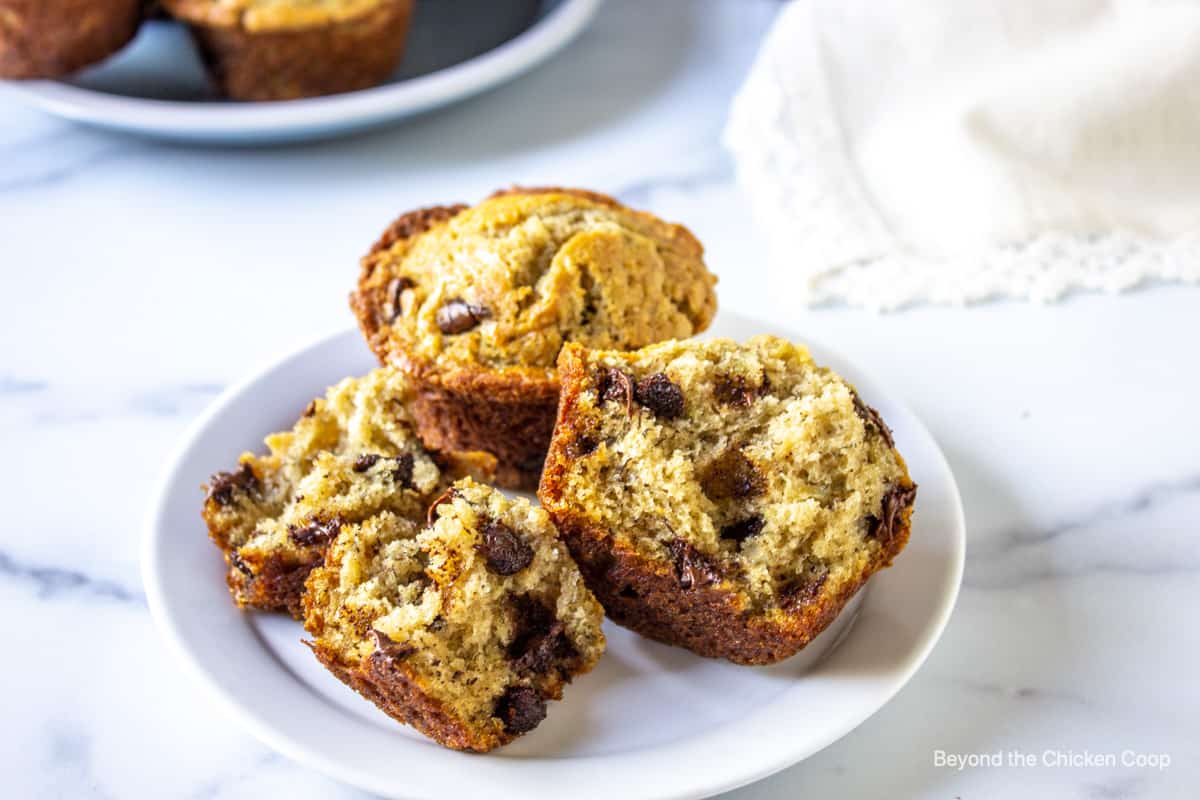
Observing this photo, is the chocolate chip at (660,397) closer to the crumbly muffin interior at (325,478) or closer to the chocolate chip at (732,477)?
the chocolate chip at (732,477)

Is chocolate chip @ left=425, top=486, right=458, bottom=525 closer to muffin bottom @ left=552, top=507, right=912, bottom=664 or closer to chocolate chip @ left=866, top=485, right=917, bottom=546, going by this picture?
muffin bottom @ left=552, top=507, right=912, bottom=664

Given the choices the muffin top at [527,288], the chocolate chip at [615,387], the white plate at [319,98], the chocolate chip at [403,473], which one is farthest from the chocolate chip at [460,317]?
the white plate at [319,98]

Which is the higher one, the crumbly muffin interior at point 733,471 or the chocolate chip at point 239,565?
the crumbly muffin interior at point 733,471

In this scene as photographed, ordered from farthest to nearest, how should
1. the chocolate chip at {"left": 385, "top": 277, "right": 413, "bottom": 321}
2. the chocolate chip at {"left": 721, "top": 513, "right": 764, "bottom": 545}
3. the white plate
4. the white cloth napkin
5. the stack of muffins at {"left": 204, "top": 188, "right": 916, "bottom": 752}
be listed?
the white plate < the white cloth napkin < the chocolate chip at {"left": 385, "top": 277, "right": 413, "bottom": 321} < the chocolate chip at {"left": 721, "top": 513, "right": 764, "bottom": 545} < the stack of muffins at {"left": 204, "top": 188, "right": 916, "bottom": 752}

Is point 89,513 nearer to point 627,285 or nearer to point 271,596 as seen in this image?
point 271,596

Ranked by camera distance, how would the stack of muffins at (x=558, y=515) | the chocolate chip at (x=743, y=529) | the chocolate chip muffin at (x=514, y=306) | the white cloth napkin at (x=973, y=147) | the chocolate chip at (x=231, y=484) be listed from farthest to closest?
the white cloth napkin at (x=973, y=147), the chocolate chip muffin at (x=514, y=306), the chocolate chip at (x=231, y=484), the chocolate chip at (x=743, y=529), the stack of muffins at (x=558, y=515)

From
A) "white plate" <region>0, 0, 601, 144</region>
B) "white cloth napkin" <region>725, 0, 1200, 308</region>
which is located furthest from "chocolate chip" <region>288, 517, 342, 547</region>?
"white plate" <region>0, 0, 601, 144</region>

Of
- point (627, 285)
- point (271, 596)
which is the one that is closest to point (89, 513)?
point (271, 596)
